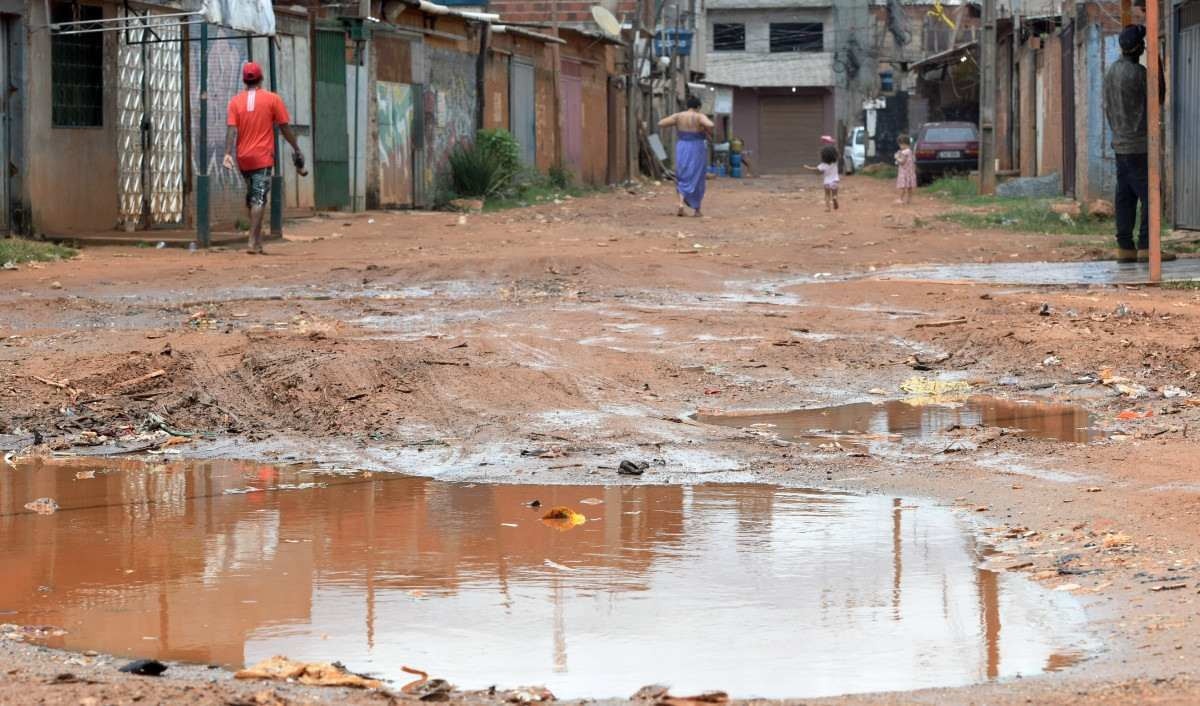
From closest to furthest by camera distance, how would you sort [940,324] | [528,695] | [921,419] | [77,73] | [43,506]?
[528,695], [43,506], [921,419], [940,324], [77,73]

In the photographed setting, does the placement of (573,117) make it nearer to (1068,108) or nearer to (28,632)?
(1068,108)

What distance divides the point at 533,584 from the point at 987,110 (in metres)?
23.4

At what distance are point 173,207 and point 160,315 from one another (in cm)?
737

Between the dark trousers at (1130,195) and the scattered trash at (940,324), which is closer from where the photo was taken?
the scattered trash at (940,324)

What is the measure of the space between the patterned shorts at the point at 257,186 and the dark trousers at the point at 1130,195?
678 cm

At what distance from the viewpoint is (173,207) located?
16.4m

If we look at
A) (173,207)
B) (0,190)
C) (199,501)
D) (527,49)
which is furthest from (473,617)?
(527,49)

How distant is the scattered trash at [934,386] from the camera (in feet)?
23.8

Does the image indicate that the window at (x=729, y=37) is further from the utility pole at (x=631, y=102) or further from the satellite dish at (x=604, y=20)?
the satellite dish at (x=604, y=20)

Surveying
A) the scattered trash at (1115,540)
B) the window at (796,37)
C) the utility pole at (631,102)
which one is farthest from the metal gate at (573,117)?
the window at (796,37)

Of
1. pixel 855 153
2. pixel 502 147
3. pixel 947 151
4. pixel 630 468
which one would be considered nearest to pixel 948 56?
pixel 947 151

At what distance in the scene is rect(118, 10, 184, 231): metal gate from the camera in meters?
15.5

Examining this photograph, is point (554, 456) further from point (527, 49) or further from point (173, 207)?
point (527, 49)

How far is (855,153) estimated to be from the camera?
51438mm
